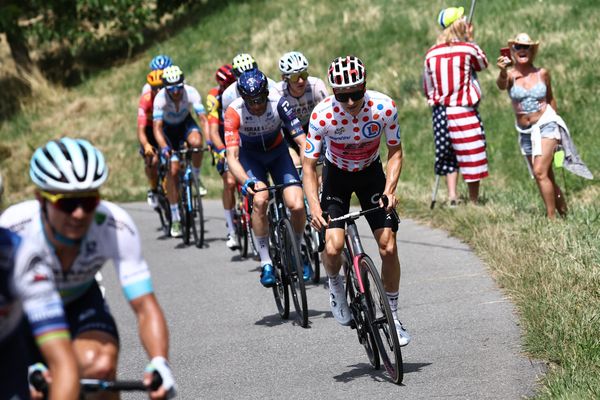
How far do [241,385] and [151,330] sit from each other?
3.25 meters

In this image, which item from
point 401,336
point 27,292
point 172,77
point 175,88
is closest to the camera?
point 27,292

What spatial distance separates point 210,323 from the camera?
404 inches

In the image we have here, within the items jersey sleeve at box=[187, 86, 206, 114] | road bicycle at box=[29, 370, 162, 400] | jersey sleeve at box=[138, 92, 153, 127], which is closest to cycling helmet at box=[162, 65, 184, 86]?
jersey sleeve at box=[187, 86, 206, 114]

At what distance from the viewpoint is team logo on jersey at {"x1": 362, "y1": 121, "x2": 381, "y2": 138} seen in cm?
811

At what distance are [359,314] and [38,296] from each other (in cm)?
389

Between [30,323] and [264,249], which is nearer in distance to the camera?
[30,323]

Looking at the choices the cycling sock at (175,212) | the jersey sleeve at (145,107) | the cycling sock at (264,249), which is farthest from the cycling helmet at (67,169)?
the jersey sleeve at (145,107)

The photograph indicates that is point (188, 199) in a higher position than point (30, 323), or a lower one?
lower

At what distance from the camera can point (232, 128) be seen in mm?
10820

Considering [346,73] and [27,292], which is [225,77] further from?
[27,292]

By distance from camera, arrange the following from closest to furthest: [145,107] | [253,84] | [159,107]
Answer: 1. [253,84]
2. [159,107]
3. [145,107]

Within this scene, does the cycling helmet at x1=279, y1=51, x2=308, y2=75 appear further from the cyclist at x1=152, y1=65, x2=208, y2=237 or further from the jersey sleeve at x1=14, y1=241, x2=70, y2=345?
the jersey sleeve at x1=14, y1=241, x2=70, y2=345

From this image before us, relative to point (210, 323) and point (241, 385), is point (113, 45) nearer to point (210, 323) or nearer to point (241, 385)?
point (210, 323)

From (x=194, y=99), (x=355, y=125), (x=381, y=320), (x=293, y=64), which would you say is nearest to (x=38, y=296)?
(x=381, y=320)
